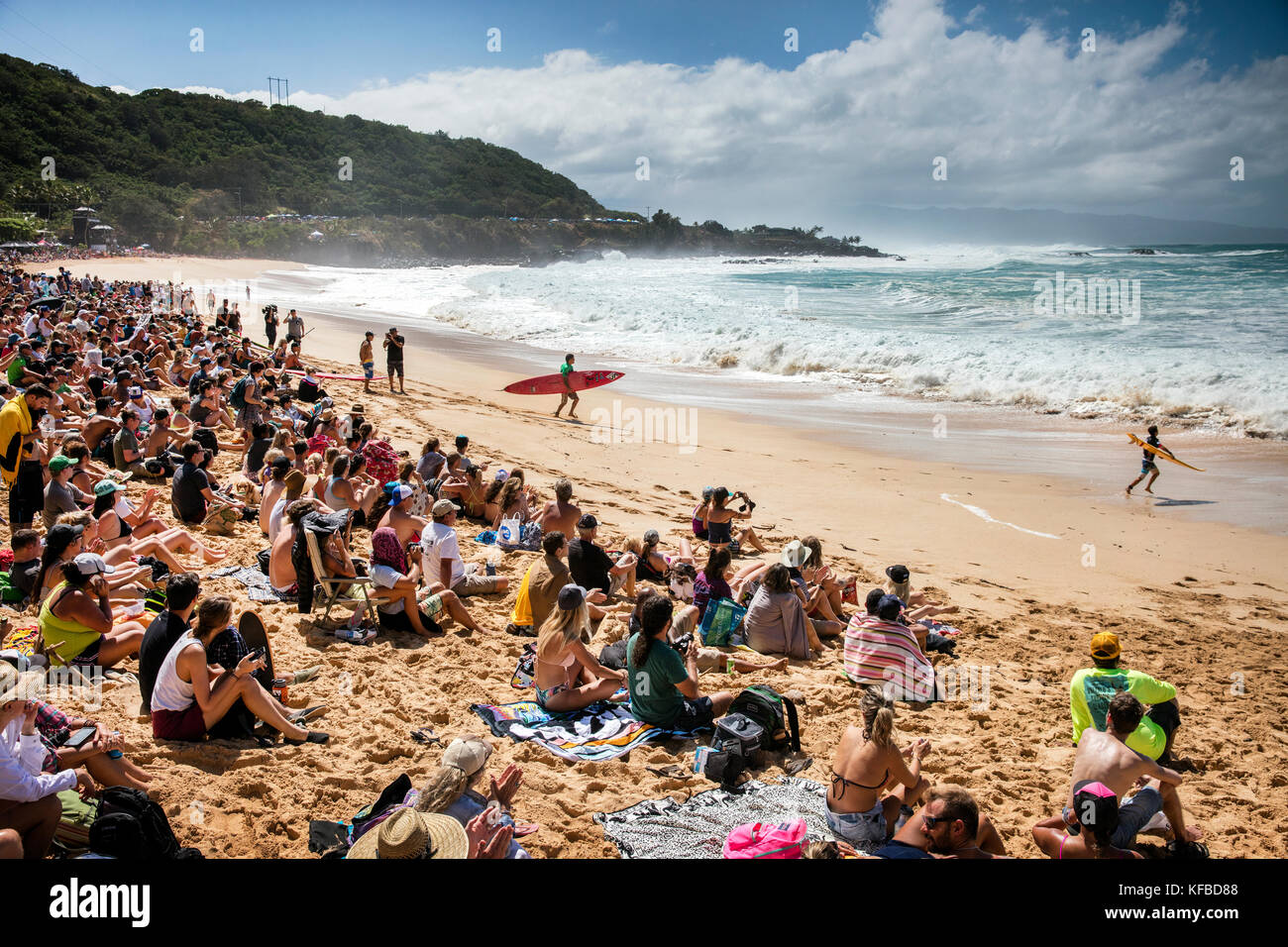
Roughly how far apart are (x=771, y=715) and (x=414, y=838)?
2.43 m

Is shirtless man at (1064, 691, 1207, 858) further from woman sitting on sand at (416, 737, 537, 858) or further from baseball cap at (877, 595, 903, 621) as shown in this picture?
woman sitting on sand at (416, 737, 537, 858)

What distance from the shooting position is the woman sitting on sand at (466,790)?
3.39 metres

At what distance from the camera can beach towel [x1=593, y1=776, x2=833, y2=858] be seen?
12.6 ft

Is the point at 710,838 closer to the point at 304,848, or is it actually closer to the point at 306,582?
the point at 304,848

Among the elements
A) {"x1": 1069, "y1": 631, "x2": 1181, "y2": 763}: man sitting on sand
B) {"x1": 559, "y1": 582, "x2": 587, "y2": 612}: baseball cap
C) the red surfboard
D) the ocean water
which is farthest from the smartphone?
the ocean water

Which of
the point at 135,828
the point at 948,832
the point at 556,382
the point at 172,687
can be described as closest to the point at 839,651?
the point at 948,832

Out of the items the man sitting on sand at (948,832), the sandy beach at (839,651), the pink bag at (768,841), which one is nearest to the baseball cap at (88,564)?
the sandy beach at (839,651)

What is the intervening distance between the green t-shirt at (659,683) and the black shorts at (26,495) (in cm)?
554

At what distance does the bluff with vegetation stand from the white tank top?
154 feet

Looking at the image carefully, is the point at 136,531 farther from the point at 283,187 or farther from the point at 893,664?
the point at 283,187

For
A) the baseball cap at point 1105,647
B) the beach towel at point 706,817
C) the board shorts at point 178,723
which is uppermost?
the baseball cap at point 1105,647

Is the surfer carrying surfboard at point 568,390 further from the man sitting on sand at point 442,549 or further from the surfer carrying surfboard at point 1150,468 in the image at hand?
the man sitting on sand at point 442,549
